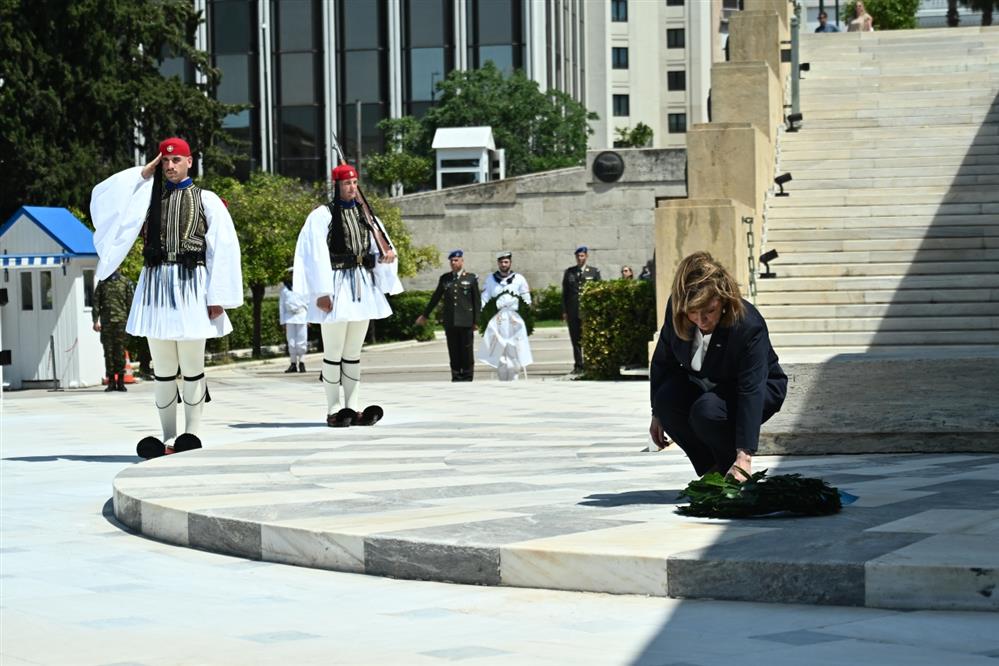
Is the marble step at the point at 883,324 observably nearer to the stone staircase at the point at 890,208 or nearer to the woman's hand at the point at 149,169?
the stone staircase at the point at 890,208

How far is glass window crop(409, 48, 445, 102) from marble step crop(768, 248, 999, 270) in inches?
1911

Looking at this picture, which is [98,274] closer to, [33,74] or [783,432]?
[783,432]

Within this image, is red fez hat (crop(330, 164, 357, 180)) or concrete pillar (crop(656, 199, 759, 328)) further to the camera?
concrete pillar (crop(656, 199, 759, 328))

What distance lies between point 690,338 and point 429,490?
72.8 inches

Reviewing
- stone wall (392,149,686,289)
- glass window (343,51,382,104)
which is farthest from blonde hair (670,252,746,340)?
glass window (343,51,382,104)

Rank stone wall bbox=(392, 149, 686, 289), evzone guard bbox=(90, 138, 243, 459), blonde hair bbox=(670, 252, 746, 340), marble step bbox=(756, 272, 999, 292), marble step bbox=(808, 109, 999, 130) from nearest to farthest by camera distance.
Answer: blonde hair bbox=(670, 252, 746, 340) → evzone guard bbox=(90, 138, 243, 459) → marble step bbox=(756, 272, 999, 292) → marble step bbox=(808, 109, 999, 130) → stone wall bbox=(392, 149, 686, 289)

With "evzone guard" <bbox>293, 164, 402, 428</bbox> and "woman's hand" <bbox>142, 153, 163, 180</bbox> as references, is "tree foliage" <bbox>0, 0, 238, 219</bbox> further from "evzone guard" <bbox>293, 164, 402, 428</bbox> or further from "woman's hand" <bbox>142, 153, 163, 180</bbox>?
"woman's hand" <bbox>142, 153, 163, 180</bbox>

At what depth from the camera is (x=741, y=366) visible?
7.35 m

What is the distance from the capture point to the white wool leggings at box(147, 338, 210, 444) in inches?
461

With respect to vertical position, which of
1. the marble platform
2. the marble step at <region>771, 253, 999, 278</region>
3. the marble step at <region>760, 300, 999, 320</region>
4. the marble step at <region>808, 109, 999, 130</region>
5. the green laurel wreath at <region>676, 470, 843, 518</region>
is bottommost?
the marble platform

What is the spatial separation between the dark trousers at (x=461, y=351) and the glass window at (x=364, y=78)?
152 ft

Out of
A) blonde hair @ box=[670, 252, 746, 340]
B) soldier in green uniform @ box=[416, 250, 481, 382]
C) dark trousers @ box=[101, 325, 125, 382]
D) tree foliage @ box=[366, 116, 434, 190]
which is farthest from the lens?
tree foliage @ box=[366, 116, 434, 190]

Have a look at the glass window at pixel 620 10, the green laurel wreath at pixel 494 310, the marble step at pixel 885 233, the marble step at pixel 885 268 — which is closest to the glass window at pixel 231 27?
the glass window at pixel 620 10

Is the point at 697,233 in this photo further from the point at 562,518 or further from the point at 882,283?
the point at 562,518
